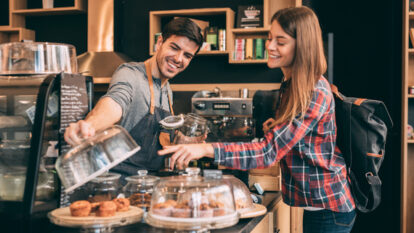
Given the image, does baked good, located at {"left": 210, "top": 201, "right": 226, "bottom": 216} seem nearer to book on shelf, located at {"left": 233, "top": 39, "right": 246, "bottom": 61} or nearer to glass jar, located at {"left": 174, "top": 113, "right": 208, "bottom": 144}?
glass jar, located at {"left": 174, "top": 113, "right": 208, "bottom": 144}

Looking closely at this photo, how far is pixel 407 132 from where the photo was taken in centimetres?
446

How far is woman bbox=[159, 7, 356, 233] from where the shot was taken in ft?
5.48

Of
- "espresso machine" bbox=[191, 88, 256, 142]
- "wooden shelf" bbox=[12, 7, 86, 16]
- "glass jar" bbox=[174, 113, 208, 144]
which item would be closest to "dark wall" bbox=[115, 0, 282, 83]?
"wooden shelf" bbox=[12, 7, 86, 16]

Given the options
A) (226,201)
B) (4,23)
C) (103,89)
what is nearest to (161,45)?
(226,201)

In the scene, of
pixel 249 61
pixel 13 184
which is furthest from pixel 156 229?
pixel 249 61

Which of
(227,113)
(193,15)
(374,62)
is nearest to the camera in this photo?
(227,113)

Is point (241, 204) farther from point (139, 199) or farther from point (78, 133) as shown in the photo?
point (78, 133)

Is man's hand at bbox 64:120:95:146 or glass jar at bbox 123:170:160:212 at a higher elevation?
man's hand at bbox 64:120:95:146

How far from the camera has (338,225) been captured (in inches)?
71.3

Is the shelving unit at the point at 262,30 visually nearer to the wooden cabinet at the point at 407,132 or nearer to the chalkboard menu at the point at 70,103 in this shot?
the wooden cabinet at the point at 407,132

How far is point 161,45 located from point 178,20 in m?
0.17

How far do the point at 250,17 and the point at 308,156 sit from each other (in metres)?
3.25

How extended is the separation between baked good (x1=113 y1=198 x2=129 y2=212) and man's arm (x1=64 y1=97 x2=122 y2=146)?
248 mm

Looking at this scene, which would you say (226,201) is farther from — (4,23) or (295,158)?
(4,23)
